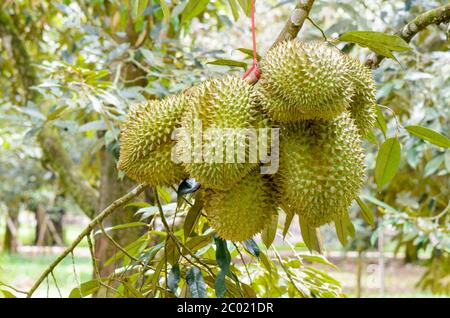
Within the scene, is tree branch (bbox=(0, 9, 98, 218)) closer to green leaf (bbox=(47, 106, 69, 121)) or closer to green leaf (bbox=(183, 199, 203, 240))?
green leaf (bbox=(47, 106, 69, 121))

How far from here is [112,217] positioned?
1731 millimetres

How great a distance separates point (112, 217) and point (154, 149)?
0.90 metres

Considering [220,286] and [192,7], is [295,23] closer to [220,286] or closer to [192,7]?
[192,7]

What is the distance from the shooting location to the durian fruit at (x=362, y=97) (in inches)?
34.5

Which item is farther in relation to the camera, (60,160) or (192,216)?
(60,160)

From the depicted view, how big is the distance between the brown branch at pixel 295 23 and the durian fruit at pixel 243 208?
155 millimetres

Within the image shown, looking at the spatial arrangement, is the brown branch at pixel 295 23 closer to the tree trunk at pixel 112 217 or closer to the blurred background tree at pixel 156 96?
the blurred background tree at pixel 156 96

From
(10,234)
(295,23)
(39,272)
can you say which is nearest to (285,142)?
(295,23)

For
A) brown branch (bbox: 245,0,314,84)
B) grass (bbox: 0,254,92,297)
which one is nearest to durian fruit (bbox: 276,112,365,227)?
brown branch (bbox: 245,0,314,84)

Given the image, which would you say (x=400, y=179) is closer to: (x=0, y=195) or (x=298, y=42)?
(x=298, y=42)

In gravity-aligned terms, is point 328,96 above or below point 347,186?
above

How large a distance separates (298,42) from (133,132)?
1.00 feet

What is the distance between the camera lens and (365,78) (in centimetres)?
88
